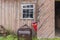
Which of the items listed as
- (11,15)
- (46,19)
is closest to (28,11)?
(11,15)

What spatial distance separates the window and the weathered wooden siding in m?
1.61

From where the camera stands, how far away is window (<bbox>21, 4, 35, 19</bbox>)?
1318 centimetres

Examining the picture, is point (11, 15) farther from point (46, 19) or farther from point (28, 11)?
point (46, 19)

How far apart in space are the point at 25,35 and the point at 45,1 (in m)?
2.07

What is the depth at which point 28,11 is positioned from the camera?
13.3 meters

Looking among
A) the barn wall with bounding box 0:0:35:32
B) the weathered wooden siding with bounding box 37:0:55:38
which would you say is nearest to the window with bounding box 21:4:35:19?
the barn wall with bounding box 0:0:35:32

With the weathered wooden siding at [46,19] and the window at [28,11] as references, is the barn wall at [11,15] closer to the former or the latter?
the window at [28,11]

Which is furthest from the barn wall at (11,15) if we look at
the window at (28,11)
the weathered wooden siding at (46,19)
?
the weathered wooden siding at (46,19)

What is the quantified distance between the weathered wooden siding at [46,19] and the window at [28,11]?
1.61 meters

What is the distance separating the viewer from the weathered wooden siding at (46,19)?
11602mm

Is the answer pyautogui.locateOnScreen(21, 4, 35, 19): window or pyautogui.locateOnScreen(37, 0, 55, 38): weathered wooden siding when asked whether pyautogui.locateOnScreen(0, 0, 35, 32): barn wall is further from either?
pyautogui.locateOnScreen(37, 0, 55, 38): weathered wooden siding

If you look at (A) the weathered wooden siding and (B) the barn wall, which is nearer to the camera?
(A) the weathered wooden siding

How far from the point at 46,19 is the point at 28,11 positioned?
194 cm

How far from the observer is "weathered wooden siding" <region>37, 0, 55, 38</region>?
457 inches
